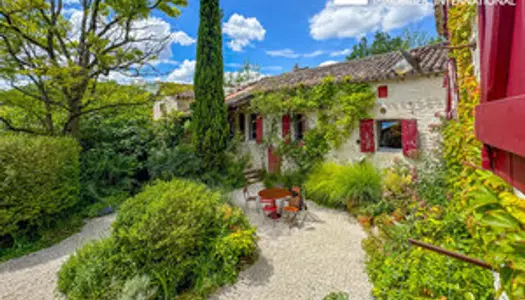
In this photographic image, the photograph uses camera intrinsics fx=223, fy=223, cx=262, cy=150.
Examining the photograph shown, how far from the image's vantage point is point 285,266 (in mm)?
4781

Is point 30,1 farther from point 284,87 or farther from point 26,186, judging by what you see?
point 284,87

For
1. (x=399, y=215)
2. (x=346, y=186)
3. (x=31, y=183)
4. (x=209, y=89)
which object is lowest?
(x=399, y=215)

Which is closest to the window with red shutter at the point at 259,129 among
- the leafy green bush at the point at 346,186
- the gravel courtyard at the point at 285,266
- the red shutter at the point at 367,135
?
the leafy green bush at the point at 346,186

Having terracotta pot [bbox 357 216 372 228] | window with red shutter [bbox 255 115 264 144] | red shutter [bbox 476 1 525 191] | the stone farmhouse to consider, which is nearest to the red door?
window with red shutter [bbox 255 115 264 144]

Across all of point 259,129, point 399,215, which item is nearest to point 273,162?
point 259,129

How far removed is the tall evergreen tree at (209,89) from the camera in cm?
999

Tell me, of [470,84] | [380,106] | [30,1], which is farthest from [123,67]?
[470,84]

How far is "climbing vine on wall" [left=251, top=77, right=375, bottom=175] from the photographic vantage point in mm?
8562

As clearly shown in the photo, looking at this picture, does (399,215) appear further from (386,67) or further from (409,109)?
(386,67)

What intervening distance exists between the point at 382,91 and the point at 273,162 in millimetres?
5875

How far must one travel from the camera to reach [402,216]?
18.5 feet

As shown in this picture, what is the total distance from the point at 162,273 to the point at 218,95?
7847 millimetres

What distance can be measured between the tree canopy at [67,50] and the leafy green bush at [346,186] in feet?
29.9

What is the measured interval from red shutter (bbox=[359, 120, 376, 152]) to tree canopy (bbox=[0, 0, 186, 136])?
9.24m
